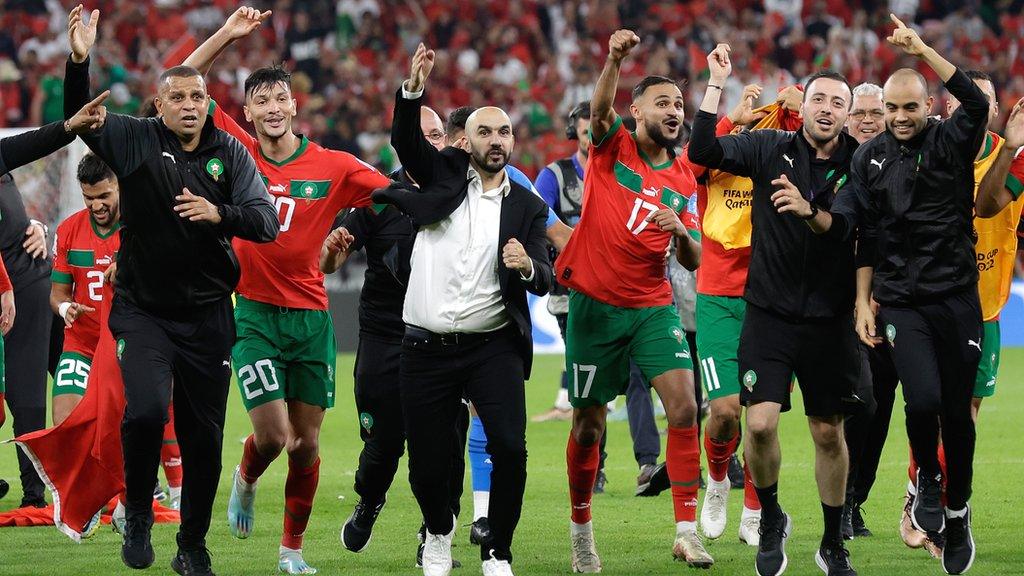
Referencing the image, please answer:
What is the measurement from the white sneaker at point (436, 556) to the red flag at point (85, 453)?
2.01m

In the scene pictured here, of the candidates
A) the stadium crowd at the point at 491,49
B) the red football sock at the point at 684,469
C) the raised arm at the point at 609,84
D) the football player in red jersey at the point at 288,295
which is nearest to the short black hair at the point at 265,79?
the football player in red jersey at the point at 288,295

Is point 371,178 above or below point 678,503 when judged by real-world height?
above

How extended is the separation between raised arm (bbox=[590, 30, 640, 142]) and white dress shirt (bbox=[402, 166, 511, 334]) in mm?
791

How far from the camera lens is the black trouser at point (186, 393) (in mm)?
6848

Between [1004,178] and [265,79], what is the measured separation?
12.1 feet

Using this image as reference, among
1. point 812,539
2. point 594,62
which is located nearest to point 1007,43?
point 594,62

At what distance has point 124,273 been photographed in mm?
6969

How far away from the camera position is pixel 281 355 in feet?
25.2

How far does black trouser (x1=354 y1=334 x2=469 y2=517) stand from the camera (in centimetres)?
775

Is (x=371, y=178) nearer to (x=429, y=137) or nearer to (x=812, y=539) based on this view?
(x=429, y=137)

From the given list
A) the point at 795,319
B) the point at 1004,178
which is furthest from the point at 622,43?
the point at 1004,178

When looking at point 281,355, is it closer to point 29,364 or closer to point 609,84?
point 609,84

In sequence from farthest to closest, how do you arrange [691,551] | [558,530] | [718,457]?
[558,530]
[718,457]
[691,551]

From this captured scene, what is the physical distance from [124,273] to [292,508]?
1.48 meters
